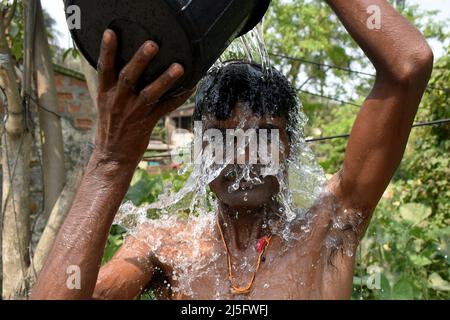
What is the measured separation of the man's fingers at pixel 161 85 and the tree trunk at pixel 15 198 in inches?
85.2

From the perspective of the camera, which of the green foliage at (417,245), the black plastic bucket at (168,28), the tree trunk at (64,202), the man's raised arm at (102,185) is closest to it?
the black plastic bucket at (168,28)

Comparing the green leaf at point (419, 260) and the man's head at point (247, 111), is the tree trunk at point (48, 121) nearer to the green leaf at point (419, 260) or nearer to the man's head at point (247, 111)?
the man's head at point (247, 111)

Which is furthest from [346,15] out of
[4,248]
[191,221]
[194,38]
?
[4,248]

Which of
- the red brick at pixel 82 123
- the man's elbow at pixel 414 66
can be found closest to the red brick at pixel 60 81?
the red brick at pixel 82 123

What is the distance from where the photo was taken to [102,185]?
148cm

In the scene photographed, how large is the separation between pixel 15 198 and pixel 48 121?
1.73 feet

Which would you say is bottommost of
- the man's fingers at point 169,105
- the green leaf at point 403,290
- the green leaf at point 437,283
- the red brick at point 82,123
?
the green leaf at point 437,283

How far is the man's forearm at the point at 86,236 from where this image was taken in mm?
1438

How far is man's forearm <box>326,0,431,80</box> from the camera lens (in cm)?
141

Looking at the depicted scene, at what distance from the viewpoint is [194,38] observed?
1.26 metres

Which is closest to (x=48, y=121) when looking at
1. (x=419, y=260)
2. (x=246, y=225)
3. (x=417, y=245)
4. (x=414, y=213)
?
(x=246, y=225)

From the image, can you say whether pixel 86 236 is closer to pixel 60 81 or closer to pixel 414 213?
pixel 60 81
